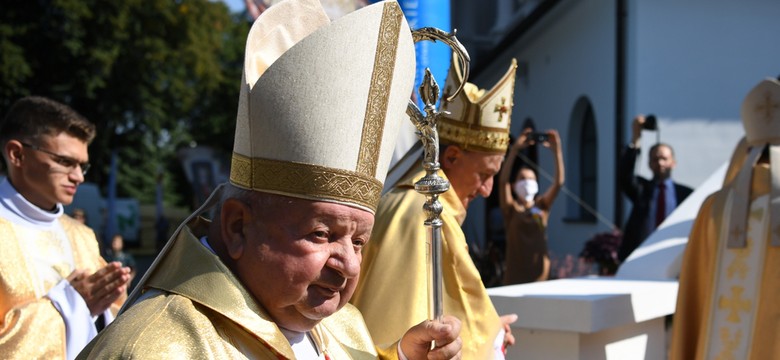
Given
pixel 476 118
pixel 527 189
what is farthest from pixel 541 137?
pixel 476 118

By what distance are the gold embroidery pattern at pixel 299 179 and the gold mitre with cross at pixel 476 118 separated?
177 centimetres

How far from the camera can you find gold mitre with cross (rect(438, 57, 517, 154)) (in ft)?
12.5

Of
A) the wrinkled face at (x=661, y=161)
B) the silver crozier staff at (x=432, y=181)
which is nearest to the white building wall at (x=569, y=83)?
the wrinkled face at (x=661, y=161)

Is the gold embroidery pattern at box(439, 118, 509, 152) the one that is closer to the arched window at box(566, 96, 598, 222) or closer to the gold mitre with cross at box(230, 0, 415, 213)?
the gold mitre with cross at box(230, 0, 415, 213)

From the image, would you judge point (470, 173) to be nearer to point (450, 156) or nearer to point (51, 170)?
point (450, 156)

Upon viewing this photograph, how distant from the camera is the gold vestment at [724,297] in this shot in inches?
186

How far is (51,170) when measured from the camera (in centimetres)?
357

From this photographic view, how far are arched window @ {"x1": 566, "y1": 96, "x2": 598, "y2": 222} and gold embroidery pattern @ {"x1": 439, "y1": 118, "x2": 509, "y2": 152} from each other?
41.9 ft

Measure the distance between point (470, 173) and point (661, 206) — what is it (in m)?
4.45

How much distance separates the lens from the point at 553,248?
17.3 m

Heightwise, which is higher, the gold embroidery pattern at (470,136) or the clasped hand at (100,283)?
the gold embroidery pattern at (470,136)

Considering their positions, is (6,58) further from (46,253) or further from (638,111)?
(46,253)

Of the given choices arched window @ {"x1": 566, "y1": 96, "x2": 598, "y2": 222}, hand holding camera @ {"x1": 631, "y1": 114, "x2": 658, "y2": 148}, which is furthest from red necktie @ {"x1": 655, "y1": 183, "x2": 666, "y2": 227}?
arched window @ {"x1": 566, "y1": 96, "x2": 598, "y2": 222}

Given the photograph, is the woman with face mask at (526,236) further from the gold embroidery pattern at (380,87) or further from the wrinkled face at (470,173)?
the gold embroidery pattern at (380,87)
